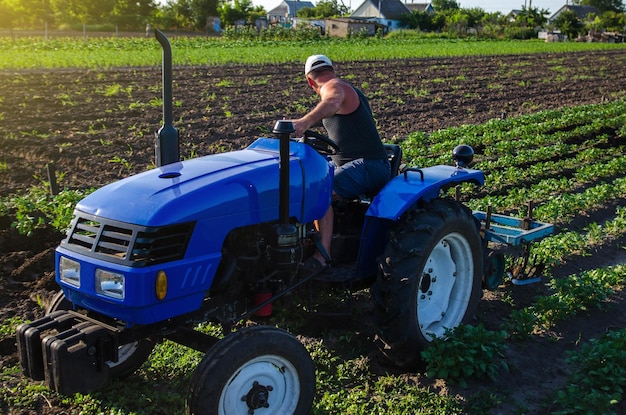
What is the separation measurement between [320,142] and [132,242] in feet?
5.52

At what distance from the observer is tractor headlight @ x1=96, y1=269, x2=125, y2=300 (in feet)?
9.99

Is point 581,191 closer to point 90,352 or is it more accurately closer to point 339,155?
point 339,155

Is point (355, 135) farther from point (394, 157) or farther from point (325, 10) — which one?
point (325, 10)

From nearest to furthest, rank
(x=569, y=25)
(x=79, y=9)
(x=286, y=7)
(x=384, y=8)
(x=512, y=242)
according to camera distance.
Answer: (x=512, y=242) → (x=79, y=9) → (x=569, y=25) → (x=384, y=8) → (x=286, y=7)

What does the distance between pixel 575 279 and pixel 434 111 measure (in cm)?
954

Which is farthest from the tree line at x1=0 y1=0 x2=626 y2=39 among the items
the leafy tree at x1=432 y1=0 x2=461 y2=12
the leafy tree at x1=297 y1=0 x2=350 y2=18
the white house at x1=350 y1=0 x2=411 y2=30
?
the leafy tree at x1=432 y1=0 x2=461 y2=12

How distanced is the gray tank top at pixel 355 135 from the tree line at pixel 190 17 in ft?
164

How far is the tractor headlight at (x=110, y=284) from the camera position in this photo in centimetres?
304

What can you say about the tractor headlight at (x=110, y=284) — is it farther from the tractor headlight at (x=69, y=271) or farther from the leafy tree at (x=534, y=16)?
the leafy tree at (x=534, y=16)

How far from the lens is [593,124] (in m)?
12.1

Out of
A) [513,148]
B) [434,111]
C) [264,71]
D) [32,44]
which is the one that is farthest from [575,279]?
[32,44]

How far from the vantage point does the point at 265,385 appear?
10.8 ft

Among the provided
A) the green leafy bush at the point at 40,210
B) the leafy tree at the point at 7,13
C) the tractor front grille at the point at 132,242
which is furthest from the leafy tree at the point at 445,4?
the tractor front grille at the point at 132,242

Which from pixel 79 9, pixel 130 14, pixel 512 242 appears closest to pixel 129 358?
pixel 512 242
